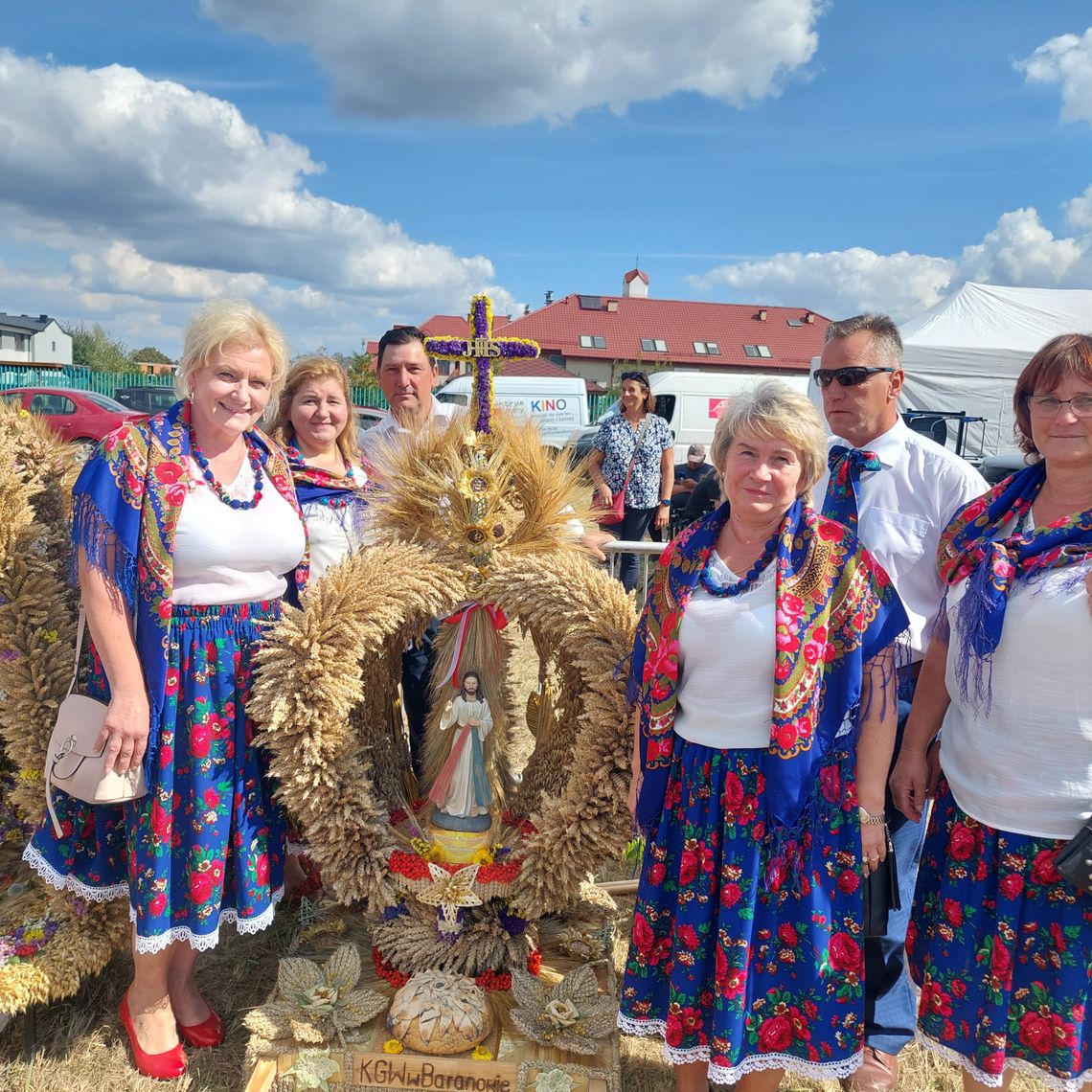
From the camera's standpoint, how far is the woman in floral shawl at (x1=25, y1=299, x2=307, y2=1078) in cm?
223

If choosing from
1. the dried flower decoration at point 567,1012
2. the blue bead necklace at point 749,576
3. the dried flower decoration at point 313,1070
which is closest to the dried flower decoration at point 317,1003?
the dried flower decoration at point 313,1070

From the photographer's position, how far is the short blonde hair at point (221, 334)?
2289 mm

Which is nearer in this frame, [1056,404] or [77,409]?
[1056,404]

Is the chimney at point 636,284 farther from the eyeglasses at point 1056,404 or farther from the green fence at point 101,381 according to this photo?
the eyeglasses at point 1056,404

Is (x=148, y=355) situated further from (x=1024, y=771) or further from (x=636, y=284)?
(x=1024, y=771)

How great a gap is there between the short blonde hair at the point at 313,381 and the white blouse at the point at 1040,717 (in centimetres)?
226

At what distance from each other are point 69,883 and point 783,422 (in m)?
2.45

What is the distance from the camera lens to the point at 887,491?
7.91 feet

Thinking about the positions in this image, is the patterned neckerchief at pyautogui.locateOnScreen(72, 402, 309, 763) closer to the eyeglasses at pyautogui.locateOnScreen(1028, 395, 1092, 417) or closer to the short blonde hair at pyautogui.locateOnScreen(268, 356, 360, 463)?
the short blonde hair at pyautogui.locateOnScreen(268, 356, 360, 463)

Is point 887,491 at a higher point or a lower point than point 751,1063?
higher

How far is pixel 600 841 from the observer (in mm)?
2391

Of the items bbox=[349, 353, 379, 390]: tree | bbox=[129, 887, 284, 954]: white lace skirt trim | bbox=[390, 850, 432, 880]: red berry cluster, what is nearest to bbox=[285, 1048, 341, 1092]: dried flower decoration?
bbox=[129, 887, 284, 954]: white lace skirt trim

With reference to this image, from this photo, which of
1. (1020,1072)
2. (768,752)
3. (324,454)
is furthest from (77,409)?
(1020,1072)

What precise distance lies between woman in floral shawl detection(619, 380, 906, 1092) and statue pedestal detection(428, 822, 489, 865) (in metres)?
0.72
